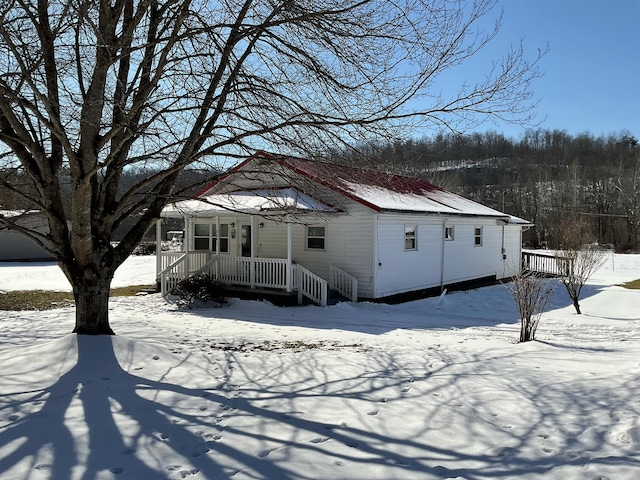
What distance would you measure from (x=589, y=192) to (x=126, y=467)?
73.6 meters

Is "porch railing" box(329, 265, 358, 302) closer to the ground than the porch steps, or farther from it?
farther from it

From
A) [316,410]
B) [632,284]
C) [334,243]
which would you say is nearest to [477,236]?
[334,243]

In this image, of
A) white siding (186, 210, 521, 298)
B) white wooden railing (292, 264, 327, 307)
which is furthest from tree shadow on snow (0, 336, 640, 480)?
white siding (186, 210, 521, 298)

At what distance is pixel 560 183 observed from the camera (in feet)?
222

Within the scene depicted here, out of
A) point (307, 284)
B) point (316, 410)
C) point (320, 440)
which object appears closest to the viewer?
point (320, 440)

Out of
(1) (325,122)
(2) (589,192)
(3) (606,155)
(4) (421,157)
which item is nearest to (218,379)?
(1) (325,122)

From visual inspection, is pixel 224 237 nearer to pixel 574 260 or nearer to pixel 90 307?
pixel 90 307

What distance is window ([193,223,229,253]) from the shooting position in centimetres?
1831

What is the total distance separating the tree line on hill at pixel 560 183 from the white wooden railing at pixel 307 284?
87.0 feet

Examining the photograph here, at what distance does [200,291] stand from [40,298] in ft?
18.9

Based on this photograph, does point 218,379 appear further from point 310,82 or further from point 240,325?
point 240,325

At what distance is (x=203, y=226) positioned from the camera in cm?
1850

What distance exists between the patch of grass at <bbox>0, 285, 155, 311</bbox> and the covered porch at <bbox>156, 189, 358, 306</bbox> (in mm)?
1923

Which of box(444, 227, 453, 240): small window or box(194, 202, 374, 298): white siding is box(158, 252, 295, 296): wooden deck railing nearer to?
box(194, 202, 374, 298): white siding
